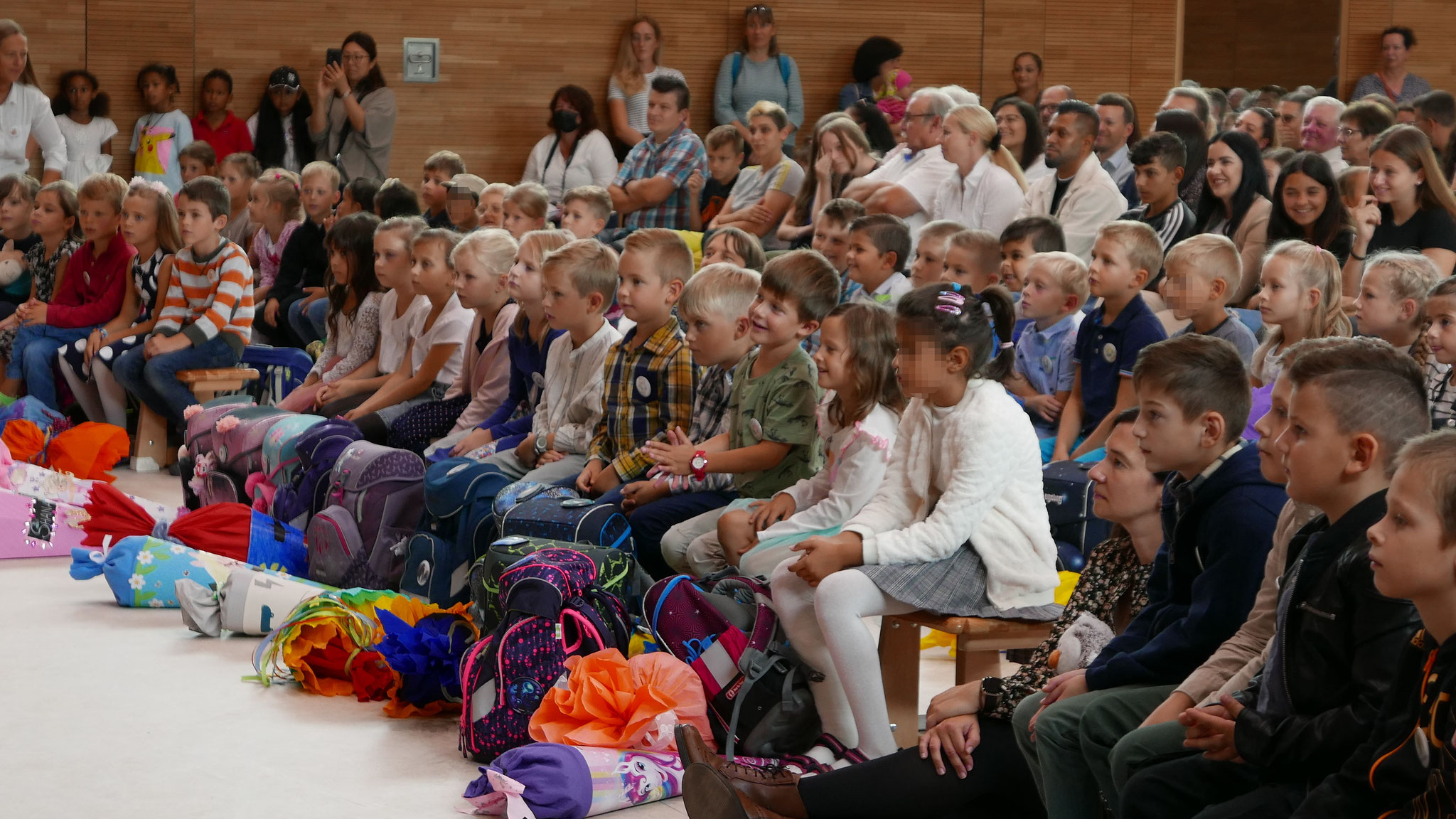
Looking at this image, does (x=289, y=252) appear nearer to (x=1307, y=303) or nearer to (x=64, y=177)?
(x=64, y=177)

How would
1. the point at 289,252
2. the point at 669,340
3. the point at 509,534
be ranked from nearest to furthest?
1. the point at 509,534
2. the point at 669,340
3. the point at 289,252

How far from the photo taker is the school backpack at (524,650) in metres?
3.04

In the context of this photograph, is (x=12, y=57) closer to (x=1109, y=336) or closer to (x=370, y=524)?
(x=370, y=524)

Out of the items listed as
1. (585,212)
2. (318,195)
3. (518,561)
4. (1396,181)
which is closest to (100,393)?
(318,195)

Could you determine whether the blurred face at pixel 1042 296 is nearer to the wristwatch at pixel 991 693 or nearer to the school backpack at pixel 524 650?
the school backpack at pixel 524 650

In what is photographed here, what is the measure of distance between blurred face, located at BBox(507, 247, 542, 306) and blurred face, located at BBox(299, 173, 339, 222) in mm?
3360

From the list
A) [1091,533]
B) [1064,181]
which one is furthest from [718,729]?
[1064,181]

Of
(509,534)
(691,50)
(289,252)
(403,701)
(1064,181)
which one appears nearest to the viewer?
(403,701)

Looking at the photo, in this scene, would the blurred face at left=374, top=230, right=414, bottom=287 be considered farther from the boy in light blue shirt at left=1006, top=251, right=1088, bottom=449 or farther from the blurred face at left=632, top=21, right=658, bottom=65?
the blurred face at left=632, top=21, right=658, bottom=65

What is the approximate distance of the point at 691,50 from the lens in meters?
10.3

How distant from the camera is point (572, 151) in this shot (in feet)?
29.5

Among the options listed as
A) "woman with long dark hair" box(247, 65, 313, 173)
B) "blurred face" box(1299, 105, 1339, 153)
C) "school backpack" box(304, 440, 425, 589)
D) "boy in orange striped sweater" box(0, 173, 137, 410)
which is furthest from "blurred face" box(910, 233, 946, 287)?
"woman with long dark hair" box(247, 65, 313, 173)

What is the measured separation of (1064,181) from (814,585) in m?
3.37

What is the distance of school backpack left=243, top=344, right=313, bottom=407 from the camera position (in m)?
6.45
